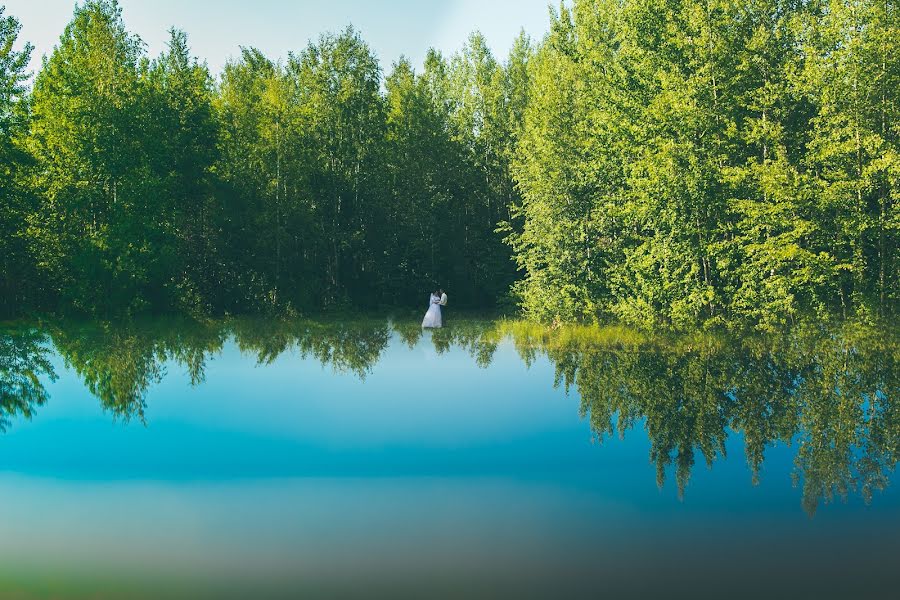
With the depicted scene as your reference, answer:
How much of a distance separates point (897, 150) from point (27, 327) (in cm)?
3054

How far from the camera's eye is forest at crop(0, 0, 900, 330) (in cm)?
2519

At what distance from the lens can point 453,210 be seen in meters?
49.9

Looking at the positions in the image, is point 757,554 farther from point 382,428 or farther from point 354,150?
point 354,150

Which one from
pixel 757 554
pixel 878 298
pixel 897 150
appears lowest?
pixel 757 554

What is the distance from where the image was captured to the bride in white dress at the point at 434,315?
33.2 meters

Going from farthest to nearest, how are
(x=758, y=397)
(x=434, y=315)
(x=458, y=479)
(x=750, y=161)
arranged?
1. (x=434, y=315)
2. (x=750, y=161)
3. (x=758, y=397)
4. (x=458, y=479)

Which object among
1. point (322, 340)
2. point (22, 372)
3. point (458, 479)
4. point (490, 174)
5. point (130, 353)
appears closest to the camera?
point (458, 479)

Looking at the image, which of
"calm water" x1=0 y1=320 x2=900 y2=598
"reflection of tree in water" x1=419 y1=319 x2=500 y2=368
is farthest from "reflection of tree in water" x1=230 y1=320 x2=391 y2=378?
"calm water" x1=0 y1=320 x2=900 y2=598

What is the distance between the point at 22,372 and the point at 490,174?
3559 centimetres

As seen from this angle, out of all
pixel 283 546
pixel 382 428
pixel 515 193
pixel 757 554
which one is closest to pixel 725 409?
pixel 382 428

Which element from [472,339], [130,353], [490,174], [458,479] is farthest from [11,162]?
[458,479]

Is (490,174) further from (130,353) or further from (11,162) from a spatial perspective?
(130,353)

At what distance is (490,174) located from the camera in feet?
171

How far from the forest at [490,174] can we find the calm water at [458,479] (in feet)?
21.9
